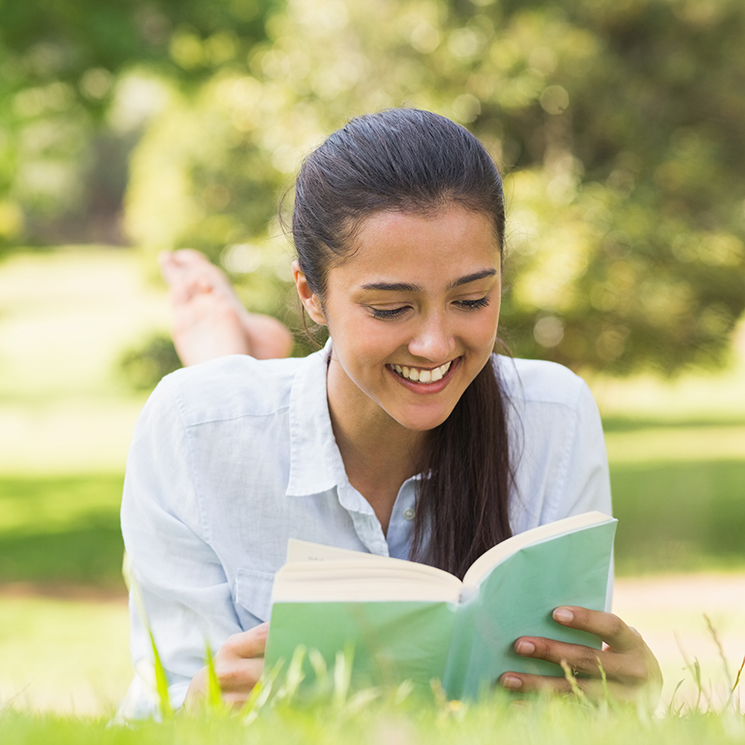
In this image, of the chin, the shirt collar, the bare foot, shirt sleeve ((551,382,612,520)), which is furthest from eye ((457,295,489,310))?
the bare foot

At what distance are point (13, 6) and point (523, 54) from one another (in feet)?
20.7

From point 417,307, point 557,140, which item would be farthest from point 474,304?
point 557,140

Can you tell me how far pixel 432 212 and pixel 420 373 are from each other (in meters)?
0.30

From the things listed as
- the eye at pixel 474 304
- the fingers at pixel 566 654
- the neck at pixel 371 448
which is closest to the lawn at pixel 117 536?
the fingers at pixel 566 654

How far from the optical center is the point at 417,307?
68.9 inches

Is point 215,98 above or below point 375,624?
above

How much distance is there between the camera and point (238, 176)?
1148 centimetres

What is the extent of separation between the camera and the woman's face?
1.73m

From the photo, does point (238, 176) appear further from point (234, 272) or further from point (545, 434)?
point (545, 434)

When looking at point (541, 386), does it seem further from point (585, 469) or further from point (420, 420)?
point (420, 420)

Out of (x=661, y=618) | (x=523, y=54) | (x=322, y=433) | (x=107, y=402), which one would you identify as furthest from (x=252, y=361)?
(x=107, y=402)

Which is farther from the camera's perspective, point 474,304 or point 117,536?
point 117,536

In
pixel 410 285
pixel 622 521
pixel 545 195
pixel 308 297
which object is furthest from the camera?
pixel 545 195

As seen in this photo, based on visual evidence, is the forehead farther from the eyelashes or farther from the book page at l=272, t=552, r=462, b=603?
the book page at l=272, t=552, r=462, b=603
